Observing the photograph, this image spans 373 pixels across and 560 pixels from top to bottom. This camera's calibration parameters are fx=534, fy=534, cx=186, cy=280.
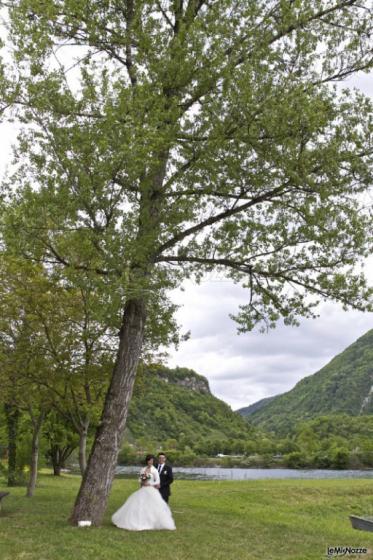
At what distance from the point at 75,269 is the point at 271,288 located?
218 inches

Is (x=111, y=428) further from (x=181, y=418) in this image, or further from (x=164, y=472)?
(x=181, y=418)

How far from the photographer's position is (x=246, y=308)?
1534cm

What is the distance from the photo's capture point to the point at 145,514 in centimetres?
1251

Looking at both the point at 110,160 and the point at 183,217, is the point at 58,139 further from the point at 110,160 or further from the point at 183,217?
the point at 183,217

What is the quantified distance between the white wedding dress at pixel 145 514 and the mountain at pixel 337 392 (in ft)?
481

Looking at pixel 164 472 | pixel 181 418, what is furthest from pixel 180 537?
pixel 181 418

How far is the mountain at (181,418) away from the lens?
315 feet

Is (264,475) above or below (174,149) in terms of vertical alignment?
below

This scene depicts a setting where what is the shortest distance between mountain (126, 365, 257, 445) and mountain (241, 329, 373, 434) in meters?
28.4

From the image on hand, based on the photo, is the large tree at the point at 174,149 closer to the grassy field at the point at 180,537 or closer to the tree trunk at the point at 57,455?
the grassy field at the point at 180,537

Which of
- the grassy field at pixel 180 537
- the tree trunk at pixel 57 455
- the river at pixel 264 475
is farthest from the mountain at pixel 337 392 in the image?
the grassy field at pixel 180 537

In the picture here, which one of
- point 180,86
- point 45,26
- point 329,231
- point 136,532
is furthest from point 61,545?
point 45,26

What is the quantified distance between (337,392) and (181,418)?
241 feet

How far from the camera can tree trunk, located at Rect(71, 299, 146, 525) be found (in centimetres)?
1213
